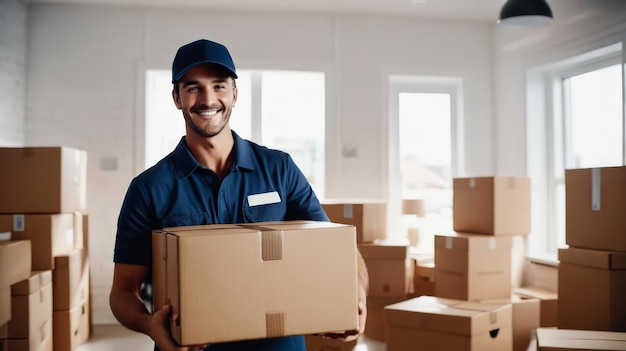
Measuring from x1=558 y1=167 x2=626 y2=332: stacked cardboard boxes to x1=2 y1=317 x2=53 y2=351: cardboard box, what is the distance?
110 inches

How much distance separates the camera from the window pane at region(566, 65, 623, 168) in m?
3.81

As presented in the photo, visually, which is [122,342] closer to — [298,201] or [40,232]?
[40,232]

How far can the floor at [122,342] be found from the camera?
3.93 meters

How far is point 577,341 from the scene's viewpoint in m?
2.11

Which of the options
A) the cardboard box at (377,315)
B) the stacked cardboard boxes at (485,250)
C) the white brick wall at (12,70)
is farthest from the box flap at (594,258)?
the white brick wall at (12,70)

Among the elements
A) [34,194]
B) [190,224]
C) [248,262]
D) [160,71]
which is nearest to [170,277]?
[248,262]

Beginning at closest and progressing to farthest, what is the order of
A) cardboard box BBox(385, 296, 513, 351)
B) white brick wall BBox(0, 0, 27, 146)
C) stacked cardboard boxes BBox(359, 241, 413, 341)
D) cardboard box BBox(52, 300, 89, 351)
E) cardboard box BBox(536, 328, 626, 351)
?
cardboard box BBox(536, 328, 626, 351) < cardboard box BBox(385, 296, 513, 351) < cardboard box BBox(52, 300, 89, 351) < stacked cardboard boxes BBox(359, 241, 413, 341) < white brick wall BBox(0, 0, 27, 146)

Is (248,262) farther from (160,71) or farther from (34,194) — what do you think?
(160,71)

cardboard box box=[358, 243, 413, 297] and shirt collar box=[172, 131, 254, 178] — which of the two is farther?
cardboard box box=[358, 243, 413, 297]

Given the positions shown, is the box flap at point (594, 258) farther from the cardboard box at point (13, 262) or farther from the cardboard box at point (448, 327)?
the cardboard box at point (13, 262)

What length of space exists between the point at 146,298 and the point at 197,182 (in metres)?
3.20

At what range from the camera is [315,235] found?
117cm

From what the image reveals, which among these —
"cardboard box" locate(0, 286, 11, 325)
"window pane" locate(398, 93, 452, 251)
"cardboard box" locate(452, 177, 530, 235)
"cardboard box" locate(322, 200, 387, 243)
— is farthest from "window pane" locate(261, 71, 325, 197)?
"cardboard box" locate(0, 286, 11, 325)

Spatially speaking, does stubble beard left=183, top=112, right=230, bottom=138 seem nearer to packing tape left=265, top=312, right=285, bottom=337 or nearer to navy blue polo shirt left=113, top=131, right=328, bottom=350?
navy blue polo shirt left=113, top=131, right=328, bottom=350
